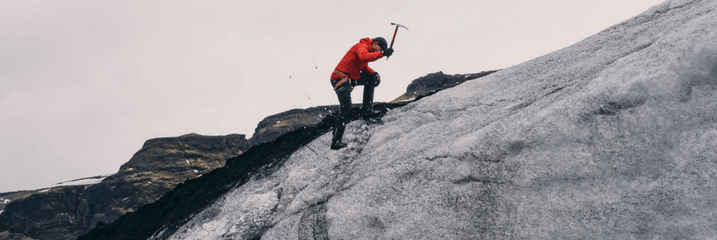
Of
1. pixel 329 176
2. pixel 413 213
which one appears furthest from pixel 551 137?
pixel 329 176

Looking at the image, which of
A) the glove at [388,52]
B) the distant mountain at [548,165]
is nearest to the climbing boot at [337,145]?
the distant mountain at [548,165]

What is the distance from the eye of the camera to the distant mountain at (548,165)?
4.69 meters

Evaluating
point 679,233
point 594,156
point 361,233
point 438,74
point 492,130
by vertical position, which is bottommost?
point 679,233

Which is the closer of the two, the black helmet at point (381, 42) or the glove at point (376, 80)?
the black helmet at point (381, 42)

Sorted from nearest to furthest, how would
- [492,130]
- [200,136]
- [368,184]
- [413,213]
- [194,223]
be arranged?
[413,213] < [492,130] < [368,184] < [194,223] < [200,136]

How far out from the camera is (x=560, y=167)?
526 cm

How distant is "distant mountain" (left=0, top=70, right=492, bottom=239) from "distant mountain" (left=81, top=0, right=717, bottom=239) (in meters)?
81.1

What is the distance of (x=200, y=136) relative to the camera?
419 feet

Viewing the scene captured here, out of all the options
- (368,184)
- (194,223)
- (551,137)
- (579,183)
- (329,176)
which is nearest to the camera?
(579,183)

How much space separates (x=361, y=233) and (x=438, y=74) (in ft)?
440

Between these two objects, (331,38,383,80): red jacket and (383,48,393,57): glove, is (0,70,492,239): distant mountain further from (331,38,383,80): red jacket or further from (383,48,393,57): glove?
(383,48,393,57): glove

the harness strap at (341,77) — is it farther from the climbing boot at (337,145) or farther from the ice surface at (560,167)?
the ice surface at (560,167)

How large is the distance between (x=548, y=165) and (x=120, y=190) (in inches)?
4612

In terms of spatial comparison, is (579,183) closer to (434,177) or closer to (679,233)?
(679,233)
